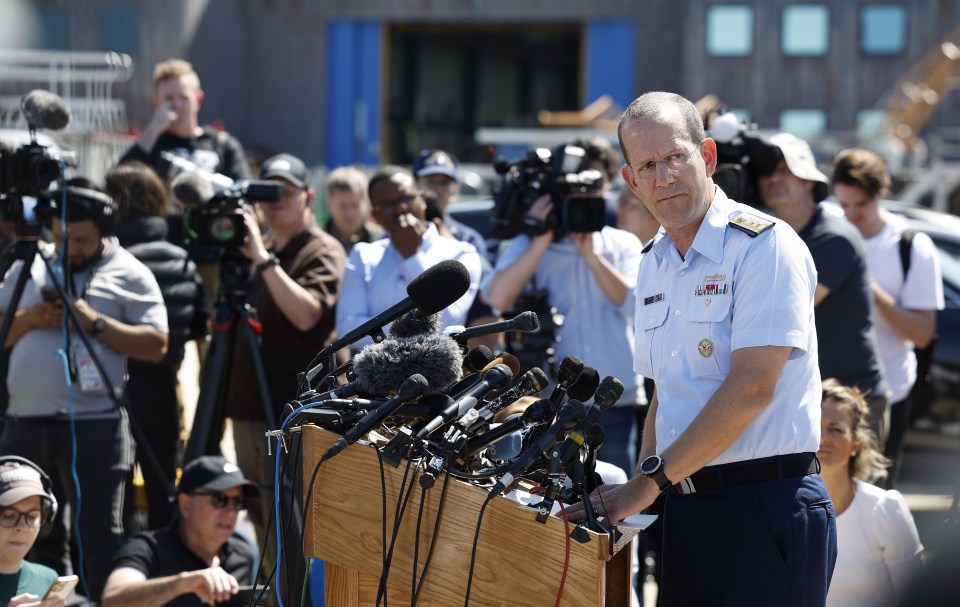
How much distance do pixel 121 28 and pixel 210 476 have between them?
21.6 metres

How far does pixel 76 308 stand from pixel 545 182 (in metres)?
1.86

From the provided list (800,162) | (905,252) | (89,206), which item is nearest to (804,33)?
(905,252)

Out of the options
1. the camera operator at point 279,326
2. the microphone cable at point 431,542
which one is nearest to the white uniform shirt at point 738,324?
the microphone cable at point 431,542

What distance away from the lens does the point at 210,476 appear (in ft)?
13.8

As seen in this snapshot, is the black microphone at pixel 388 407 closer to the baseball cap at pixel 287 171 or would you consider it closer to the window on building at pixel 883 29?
the baseball cap at pixel 287 171

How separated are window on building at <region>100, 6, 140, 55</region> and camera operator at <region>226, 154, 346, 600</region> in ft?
66.3

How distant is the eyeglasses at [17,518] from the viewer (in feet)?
12.6

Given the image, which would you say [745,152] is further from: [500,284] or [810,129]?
[810,129]

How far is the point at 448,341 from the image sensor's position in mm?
2676

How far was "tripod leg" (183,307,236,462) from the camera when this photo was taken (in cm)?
468

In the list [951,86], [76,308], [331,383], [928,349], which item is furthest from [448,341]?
[951,86]

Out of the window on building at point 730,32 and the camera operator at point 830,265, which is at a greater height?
the window on building at point 730,32

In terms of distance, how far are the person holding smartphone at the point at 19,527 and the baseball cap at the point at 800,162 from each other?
8.99 ft

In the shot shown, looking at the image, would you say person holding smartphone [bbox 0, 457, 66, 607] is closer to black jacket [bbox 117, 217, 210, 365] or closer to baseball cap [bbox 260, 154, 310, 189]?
black jacket [bbox 117, 217, 210, 365]
